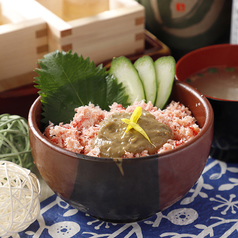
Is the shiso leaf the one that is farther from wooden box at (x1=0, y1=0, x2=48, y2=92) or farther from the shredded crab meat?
wooden box at (x1=0, y1=0, x2=48, y2=92)

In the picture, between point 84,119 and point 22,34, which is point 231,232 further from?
point 22,34

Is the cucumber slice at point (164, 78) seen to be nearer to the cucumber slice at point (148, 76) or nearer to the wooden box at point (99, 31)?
the cucumber slice at point (148, 76)

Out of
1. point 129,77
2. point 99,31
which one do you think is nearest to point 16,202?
point 129,77

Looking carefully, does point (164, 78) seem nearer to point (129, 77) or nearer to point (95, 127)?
point (129, 77)

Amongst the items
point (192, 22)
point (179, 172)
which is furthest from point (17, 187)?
point (192, 22)

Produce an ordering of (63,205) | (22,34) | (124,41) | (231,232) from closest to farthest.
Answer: (231,232) → (63,205) → (22,34) → (124,41)

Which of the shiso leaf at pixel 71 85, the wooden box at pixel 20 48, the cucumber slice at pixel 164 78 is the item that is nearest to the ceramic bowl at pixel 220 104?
the cucumber slice at pixel 164 78
